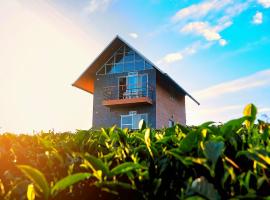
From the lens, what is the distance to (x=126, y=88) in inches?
987

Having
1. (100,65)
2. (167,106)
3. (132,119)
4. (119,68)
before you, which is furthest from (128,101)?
(100,65)

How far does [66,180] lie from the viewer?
89 centimetres

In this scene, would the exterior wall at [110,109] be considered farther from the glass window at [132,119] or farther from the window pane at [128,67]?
the window pane at [128,67]

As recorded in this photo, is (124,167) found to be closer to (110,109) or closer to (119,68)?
(110,109)

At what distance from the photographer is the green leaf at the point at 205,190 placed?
77cm

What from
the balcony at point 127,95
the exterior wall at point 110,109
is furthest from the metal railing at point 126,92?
the exterior wall at point 110,109

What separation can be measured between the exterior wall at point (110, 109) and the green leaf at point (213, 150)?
22.3m

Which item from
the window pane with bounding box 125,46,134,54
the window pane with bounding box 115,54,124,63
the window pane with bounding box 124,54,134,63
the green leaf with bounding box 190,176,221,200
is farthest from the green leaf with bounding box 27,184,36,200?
the window pane with bounding box 115,54,124,63

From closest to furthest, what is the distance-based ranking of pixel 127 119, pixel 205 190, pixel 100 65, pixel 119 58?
pixel 205 190 → pixel 127 119 → pixel 119 58 → pixel 100 65

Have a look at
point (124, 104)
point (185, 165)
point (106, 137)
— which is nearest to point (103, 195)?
point (185, 165)

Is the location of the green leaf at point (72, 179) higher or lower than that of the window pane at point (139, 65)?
lower

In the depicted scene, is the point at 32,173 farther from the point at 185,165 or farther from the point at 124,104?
the point at 124,104

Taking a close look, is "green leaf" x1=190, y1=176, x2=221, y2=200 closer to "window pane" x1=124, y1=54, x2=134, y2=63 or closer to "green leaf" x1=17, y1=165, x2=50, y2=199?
"green leaf" x1=17, y1=165, x2=50, y2=199

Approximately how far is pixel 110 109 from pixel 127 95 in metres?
1.69
